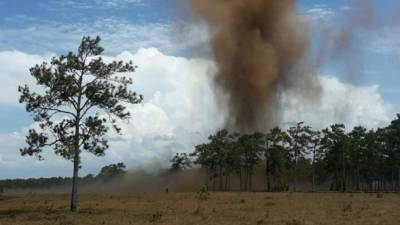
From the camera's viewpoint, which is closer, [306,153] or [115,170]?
[306,153]

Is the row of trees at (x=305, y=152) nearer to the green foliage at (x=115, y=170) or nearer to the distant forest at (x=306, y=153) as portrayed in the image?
the distant forest at (x=306, y=153)

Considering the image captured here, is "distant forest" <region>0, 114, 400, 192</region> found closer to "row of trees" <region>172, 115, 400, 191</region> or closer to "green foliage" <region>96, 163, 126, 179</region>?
"row of trees" <region>172, 115, 400, 191</region>

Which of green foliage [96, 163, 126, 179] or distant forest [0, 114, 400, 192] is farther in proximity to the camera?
green foliage [96, 163, 126, 179]

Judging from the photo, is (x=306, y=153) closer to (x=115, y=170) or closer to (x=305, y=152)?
(x=305, y=152)

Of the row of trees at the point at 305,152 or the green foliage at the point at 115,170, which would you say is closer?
the row of trees at the point at 305,152

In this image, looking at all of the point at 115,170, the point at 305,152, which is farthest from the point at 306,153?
the point at 115,170

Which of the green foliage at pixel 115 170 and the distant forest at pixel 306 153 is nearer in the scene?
the distant forest at pixel 306 153

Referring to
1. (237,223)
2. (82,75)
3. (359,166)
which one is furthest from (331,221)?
(359,166)

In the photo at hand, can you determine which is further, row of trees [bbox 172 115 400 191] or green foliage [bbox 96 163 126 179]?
Result: green foliage [bbox 96 163 126 179]

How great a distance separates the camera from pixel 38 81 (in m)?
40.0

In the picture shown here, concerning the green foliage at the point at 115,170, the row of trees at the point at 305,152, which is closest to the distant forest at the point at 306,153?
the row of trees at the point at 305,152

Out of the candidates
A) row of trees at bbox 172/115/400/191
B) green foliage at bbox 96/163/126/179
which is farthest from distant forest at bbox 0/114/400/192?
green foliage at bbox 96/163/126/179

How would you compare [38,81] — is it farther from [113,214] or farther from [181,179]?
[181,179]

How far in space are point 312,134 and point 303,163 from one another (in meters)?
10.00
